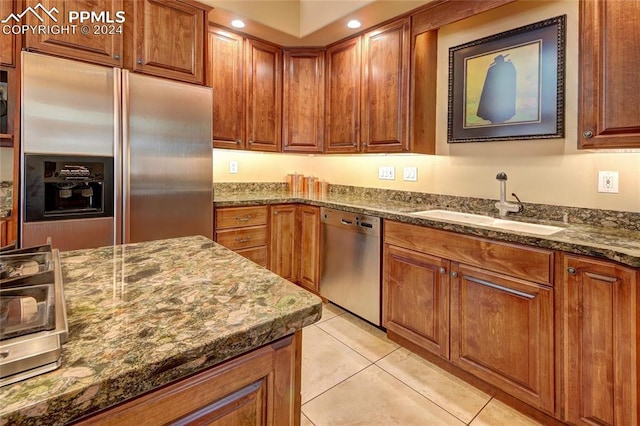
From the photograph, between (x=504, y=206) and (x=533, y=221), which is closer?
(x=533, y=221)

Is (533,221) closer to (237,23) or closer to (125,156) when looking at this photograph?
(125,156)

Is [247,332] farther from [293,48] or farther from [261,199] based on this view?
[293,48]

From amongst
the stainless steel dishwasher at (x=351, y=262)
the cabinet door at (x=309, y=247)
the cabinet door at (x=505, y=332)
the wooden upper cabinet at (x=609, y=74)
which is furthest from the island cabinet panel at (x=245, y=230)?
the wooden upper cabinet at (x=609, y=74)

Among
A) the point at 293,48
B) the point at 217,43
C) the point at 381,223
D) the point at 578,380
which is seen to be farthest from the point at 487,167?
the point at 217,43

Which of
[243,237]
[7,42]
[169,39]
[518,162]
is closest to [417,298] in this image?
[518,162]

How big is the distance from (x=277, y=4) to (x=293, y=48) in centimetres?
45

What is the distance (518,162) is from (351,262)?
51.9 inches

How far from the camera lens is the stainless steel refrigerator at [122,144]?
1842 mm

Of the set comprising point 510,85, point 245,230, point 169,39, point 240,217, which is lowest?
point 245,230

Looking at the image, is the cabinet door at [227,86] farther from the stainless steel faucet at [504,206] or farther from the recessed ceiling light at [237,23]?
the stainless steel faucet at [504,206]

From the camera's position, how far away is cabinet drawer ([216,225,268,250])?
8.79 feet

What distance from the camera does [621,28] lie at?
1.49m

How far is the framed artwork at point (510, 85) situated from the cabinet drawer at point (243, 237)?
5.51ft

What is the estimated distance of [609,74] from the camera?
5.00 feet
